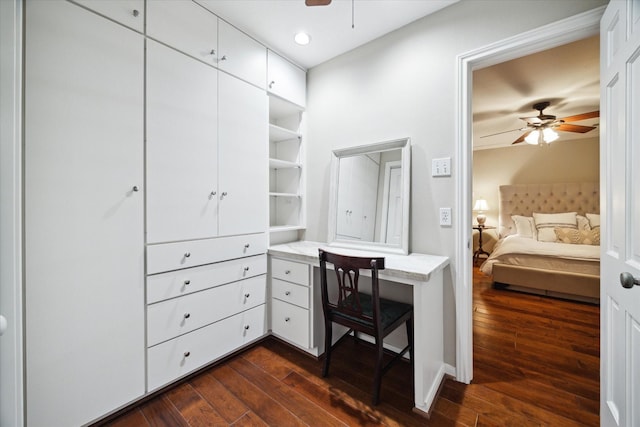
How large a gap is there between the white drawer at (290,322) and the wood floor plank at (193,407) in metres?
0.72

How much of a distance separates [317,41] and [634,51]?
195 centimetres

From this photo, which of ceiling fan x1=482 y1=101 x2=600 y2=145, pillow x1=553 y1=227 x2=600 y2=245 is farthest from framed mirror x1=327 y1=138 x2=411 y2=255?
pillow x1=553 y1=227 x2=600 y2=245

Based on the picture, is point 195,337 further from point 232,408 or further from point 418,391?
point 418,391

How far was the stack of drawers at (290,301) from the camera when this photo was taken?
6.75ft

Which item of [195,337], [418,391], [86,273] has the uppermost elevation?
[86,273]

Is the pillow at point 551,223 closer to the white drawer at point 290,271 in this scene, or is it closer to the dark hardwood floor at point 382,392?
the dark hardwood floor at point 382,392

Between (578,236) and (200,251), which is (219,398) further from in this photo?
(578,236)

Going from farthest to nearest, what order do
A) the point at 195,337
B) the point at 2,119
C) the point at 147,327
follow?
the point at 195,337
the point at 147,327
the point at 2,119

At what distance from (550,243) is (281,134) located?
170 inches

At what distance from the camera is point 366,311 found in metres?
1.74

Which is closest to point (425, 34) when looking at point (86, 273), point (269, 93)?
point (269, 93)

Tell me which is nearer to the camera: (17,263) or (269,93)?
(17,263)

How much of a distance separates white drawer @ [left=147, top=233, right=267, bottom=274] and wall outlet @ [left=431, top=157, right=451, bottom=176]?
1.45 metres

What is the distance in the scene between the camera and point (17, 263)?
0.88 metres
